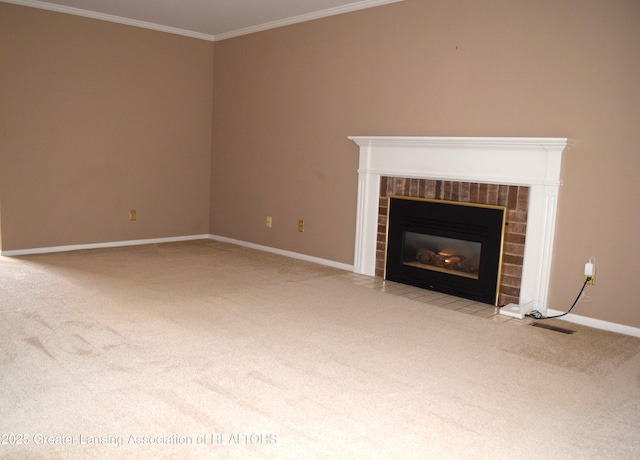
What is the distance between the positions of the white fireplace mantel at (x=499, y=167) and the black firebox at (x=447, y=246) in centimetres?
22

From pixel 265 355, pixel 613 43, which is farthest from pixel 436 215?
pixel 265 355

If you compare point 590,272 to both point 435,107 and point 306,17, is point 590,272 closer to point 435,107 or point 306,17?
point 435,107

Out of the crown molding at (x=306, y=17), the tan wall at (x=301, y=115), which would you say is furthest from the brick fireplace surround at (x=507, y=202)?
the crown molding at (x=306, y=17)

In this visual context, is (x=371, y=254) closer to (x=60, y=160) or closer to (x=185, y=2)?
(x=185, y=2)

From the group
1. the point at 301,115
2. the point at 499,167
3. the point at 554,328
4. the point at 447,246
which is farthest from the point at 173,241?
the point at 554,328

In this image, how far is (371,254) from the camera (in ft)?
16.5

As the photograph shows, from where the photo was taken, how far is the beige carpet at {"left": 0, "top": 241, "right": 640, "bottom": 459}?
2.08m

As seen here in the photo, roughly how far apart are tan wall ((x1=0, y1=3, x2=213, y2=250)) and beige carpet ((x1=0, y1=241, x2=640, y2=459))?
1.41m

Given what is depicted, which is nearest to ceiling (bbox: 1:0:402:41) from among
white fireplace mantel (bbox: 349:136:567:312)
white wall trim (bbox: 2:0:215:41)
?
white wall trim (bbox: 2:0:215:41)

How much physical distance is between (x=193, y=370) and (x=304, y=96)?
355cm

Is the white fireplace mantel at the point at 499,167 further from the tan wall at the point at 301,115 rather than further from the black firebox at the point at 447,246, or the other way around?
the black firebox at the point at 447,246

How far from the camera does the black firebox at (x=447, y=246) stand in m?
4.16

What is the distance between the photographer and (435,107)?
4.49 m

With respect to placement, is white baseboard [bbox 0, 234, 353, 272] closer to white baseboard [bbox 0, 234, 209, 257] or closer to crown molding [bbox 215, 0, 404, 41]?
white baseboard [bbox 0, 234, 209, 257]
